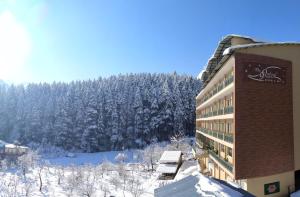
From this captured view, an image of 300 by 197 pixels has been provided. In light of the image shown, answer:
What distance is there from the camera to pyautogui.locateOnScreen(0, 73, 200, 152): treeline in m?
105

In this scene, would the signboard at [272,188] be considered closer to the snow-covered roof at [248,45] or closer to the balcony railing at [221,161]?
the balcony railing at [221,161]

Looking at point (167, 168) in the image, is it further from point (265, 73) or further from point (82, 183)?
point (265, 73)

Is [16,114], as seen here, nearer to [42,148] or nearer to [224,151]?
[42,148]

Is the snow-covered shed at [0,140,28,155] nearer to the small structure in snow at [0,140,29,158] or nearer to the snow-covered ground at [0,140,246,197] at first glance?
the small structure in snow at [0,140,29,158]

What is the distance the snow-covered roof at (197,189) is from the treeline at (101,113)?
8331 cm

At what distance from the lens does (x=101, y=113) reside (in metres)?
108

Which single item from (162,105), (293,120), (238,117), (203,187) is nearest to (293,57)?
(293,120)

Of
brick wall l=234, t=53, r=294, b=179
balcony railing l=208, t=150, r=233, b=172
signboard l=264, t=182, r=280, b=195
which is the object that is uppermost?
brick wall l=234, t=53, r=294, b=179

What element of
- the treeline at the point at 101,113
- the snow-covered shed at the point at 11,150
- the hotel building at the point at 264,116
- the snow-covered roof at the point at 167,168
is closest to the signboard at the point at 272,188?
the hotel building at the point at 264,116

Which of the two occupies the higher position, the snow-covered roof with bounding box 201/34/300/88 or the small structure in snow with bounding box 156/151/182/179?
the snow-covered roof with bounding box 201/34/300/88

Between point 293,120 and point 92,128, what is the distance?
8357cm

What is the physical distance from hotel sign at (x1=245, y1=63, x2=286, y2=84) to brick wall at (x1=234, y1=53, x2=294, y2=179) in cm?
9

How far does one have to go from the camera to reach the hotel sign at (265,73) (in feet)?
86.3

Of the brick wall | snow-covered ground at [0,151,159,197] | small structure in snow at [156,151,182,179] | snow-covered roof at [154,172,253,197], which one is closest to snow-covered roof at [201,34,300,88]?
the brick wall
